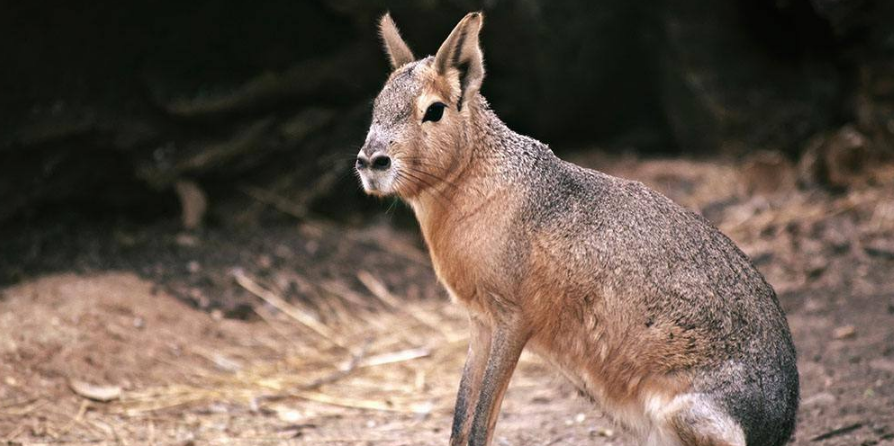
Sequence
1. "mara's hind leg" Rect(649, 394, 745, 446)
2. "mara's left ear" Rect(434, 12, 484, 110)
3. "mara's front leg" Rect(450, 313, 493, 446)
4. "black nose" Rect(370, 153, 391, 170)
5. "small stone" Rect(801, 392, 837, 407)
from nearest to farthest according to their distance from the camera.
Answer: "mara's hind leg" Rect(649, 394, 745, 446) < "black nose" Rect(370, 153, 391, 170) < "mara's left ear" Rect(434, 12, 484, 110) < "mara's front leg" Rect(450, 313, 493, 446) < "small stone" Rect(801, 392, 837, 407)

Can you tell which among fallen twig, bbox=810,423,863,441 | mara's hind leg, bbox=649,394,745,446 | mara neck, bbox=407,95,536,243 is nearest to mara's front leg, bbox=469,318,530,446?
mara neck, bbox=407,95,536,243

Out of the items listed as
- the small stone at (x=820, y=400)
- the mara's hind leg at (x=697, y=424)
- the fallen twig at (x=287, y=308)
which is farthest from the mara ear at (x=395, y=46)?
the small stone at (x=820, y=400)

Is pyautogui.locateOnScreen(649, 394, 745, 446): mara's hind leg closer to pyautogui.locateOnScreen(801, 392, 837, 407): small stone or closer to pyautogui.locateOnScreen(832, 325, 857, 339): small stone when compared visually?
pyautogui.locateOnScreen(801, 392, 837, 407): small stone

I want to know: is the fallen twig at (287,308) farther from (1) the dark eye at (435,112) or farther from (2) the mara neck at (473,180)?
(1) the dark eye at (435,112)

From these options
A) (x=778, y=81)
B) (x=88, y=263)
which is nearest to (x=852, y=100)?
(x=778, y=81)

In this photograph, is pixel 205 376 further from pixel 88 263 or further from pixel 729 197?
pixel 729 197

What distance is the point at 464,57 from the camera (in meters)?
4.09

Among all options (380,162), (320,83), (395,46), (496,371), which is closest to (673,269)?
(496,371)

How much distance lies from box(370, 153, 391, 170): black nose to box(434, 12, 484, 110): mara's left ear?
18.3 inches

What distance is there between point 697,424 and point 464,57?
1.77 metres

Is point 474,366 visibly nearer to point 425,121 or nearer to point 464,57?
point 425,121

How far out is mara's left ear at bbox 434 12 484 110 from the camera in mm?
3996

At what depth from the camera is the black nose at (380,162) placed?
3.85m

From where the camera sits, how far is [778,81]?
27.3 feet
